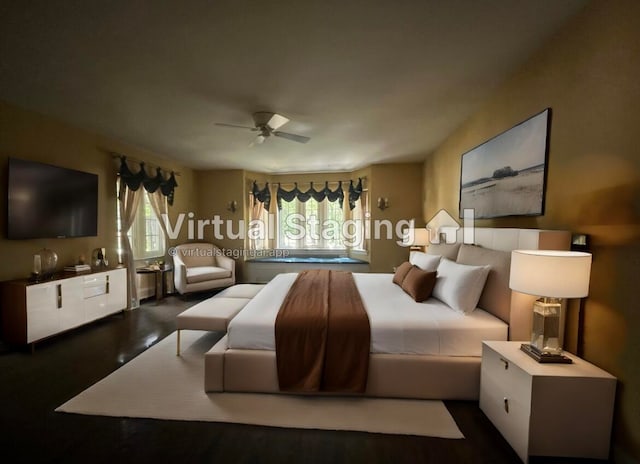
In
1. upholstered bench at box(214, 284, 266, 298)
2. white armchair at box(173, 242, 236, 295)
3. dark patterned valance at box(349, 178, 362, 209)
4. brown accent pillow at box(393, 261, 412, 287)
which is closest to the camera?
brown accent pillow at box(393, 261, 412, 287)

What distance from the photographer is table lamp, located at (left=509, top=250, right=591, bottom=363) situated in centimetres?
139

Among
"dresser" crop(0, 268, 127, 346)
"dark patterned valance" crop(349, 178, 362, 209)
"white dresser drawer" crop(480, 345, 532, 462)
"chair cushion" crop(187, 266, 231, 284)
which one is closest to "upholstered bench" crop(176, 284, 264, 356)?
"dresser" crop(0, 268, 127, 346)

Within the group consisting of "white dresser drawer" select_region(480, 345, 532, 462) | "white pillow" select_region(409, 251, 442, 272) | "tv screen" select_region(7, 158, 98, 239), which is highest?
"tv screen" select_region(7, 158, 98, 239)

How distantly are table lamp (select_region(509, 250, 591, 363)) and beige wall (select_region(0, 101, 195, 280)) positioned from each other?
4.51 m

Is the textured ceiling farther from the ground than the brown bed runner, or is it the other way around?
the textured ceiling

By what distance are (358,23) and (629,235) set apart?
1.88 m

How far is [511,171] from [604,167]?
799 millimetres

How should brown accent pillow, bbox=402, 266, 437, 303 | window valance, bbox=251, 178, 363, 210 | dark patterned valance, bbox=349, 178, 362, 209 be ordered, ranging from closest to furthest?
brown accent pillow, bbox=402, 266, 437, 303 < dark patterned valance, bbox=349, 178, 362, 209 < window valance, bbox=251, 178, 363, 210

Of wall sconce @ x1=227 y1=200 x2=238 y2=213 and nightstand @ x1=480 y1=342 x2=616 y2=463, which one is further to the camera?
wall sconce @ x1=227 y1=200 x2=238 y2=213

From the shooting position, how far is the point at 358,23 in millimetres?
1605

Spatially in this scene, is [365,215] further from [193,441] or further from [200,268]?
[193,441]

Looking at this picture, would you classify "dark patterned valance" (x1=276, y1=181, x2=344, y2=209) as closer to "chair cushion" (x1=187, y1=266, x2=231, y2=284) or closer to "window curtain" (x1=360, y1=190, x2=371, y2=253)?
"window curtain" (x1=360, y1=190, x2=371, y2=253)

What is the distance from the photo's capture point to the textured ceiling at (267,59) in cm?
152

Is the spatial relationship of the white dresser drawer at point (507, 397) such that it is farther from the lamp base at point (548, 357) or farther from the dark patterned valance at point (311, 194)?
the dark patterned valance at point (311, 194)
